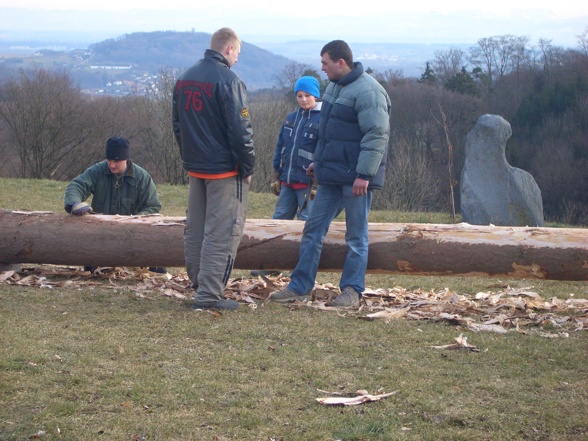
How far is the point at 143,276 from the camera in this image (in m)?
7.71

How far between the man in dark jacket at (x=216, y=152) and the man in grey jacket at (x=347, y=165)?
717 mm

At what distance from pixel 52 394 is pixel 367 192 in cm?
324

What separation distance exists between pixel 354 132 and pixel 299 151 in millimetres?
1816

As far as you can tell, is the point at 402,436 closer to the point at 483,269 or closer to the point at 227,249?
the point at 227,249

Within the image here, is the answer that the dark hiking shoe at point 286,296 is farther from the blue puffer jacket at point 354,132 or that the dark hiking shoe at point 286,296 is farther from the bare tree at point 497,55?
the bare tree at point 497,55

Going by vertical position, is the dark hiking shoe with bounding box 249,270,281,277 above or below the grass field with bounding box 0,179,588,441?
below

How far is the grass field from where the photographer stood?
152 inches

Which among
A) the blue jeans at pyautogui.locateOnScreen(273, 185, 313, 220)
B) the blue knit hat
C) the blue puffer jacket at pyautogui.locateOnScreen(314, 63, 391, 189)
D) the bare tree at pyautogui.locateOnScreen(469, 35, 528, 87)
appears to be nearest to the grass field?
the blue puffer jacket at pyautogui.locateOnScreen(314, 63, 391, 189)

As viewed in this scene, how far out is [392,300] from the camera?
22.8ft

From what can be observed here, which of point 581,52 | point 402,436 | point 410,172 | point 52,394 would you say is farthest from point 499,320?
point 581,52

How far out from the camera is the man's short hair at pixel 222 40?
20.0 feet

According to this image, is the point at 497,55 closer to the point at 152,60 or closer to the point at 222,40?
the point at 152,60

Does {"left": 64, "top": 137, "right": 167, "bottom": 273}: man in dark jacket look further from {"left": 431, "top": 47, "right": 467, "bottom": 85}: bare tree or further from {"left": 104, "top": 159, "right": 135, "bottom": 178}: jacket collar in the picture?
{"left": 431, "top": 47, "right": 467, "bottom": 85}: bare tree

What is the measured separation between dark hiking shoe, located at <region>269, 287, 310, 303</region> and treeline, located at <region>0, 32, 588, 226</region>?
1278cm
